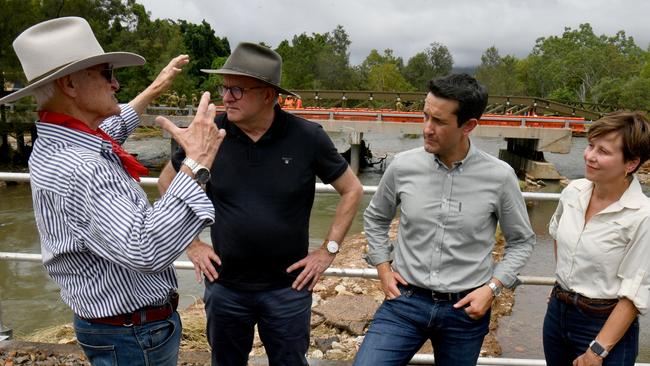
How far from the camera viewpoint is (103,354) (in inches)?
76.2

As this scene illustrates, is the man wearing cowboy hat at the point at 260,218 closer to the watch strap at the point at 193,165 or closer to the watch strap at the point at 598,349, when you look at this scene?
the watch strap at the point at 193,165

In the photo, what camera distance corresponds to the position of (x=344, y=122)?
19.7 meters

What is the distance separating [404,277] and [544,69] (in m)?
76.7

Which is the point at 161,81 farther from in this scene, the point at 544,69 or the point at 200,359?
the point at 544,69

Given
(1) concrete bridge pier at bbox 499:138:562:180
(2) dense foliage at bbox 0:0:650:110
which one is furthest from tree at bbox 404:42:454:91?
(1) concrete bridge pier at bbox 499:138:562:180

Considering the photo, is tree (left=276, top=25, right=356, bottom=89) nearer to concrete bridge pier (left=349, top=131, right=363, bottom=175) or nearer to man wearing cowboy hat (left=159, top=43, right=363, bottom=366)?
concrete bridge pier (left=349, top=131, right=363, bottom=175)

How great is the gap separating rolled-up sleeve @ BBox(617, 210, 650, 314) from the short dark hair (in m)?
0.74

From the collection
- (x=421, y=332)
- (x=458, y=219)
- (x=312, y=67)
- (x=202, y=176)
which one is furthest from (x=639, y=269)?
(x=312, y=67)

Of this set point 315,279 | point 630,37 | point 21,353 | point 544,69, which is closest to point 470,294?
point 315,279

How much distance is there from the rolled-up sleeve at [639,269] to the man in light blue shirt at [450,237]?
39 centimetres

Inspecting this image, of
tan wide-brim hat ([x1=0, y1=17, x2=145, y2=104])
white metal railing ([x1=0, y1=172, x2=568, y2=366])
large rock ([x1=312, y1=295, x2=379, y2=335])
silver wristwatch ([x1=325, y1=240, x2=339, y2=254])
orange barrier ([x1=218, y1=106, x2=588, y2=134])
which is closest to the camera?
tan wide-brim hat ([x1=0, y1=17, x2=145, y2=104])

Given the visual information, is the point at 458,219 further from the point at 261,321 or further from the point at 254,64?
the point at 254,64

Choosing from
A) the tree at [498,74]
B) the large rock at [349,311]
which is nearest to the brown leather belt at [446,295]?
the large rock at [349,311]

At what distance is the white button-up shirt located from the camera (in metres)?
2.07
